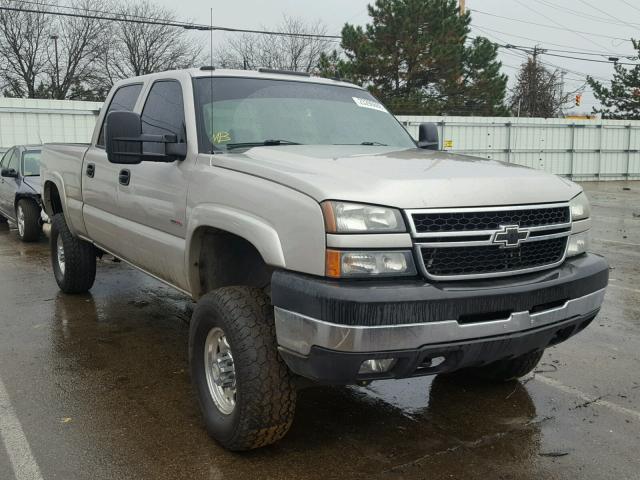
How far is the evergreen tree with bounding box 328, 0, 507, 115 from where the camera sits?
109 ft

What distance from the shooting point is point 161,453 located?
3395 mm

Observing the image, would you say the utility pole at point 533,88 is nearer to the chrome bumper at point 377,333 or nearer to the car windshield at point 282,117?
the car windshield at point 282,117

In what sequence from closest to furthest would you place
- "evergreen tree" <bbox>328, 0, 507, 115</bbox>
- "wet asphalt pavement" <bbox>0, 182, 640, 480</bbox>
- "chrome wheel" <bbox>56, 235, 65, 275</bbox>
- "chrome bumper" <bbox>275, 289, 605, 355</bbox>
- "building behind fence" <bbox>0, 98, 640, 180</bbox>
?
"chrome bumper" <bbox>275, 289, 605, 355</bbox> < "wet asphalt pavement" <bbox>0, 182, 640, 480</bbox> < "chrome wheel" <bbox>56, 235, 65, 275</bbox> < "building behind fence" <bbox>0, 98, 640, 180</bbox> < "evergreen tree" <bbox>328, 0, 507, 115</bbox>

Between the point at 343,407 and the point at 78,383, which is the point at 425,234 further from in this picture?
the point at 78,383

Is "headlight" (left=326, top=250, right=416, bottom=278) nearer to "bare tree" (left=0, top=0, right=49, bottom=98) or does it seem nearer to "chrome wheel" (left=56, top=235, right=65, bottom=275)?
"chrome wheel" (left=56, top=235, right=65, bottom=275)

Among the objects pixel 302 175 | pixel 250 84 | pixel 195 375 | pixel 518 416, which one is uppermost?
pixel 250 84

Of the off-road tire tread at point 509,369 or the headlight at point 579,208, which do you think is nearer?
the headlight at point 579,208

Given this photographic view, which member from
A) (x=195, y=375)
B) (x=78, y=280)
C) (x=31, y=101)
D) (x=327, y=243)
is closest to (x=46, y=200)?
(x=78, y=280)

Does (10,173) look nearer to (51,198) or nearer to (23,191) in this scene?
(23,191)

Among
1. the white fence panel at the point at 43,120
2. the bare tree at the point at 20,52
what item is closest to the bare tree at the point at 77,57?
the bare tree at the point at 20,52

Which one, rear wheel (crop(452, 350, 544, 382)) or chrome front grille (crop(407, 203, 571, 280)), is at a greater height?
chrome front grille (crop(407, 203, 571, 280))

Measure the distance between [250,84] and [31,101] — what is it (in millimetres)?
15947

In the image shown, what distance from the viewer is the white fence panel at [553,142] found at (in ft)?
80.4

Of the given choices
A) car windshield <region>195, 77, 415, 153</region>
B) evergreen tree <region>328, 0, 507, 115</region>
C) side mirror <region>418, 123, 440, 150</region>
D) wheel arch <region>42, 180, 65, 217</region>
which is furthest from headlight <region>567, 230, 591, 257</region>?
evergreen tree <region>328, 0, 507, 115</region>
